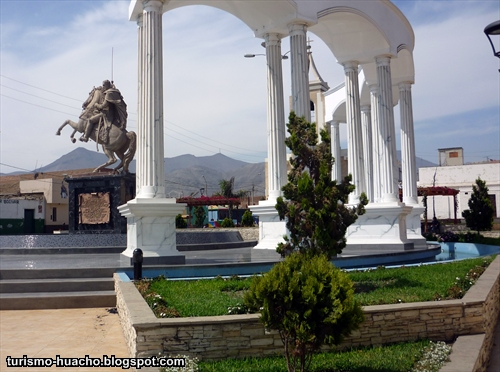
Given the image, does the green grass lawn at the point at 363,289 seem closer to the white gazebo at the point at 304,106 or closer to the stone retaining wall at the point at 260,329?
the stone retaining wall at the point at 260,329

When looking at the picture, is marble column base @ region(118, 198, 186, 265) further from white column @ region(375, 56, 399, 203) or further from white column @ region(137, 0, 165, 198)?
white column @ region(375, 56, 399, 203)

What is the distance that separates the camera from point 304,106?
44.2 ft

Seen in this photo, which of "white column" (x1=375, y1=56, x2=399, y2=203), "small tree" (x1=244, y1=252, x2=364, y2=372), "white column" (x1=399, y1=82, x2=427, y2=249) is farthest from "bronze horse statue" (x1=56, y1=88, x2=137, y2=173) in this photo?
"small tree" (x1=244, y1=252, x2=364, y2=372)

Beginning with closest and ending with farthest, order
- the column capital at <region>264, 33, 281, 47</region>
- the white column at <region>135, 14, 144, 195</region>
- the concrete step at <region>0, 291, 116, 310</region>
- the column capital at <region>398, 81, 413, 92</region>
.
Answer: the concrete step at <region>0, 291, 116, 310</region>
the white column at <region>135, 14, 144, 195</region>
the column capital at <region>264, 33, 281, 47</region>
the column capital at <region>398, 81, 413, 92</region>

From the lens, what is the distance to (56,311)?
890 cm

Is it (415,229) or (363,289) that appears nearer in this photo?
(363,289)

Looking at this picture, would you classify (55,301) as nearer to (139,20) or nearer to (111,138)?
(139,20)

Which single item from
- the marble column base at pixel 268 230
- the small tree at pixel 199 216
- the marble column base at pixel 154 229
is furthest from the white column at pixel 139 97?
the small tree at pixel 199 216

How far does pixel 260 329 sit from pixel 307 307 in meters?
1.22

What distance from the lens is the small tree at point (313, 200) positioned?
26.0 feet

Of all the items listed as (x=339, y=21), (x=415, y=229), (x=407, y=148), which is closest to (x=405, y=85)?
(x=407, y=148)

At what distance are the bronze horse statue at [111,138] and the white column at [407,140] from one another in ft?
33.2

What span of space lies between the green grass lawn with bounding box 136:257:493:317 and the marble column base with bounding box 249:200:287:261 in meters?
3.07

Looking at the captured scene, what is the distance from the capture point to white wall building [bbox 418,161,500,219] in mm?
44250
